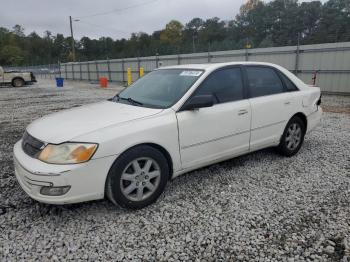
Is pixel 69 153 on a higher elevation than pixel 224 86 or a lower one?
lower

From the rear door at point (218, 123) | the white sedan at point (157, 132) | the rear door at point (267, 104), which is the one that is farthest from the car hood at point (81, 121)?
the rear door at point (267, 104)

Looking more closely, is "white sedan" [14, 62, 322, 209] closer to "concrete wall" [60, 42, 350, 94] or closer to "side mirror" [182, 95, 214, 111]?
"side mirror" [182, 95, 214, 111]

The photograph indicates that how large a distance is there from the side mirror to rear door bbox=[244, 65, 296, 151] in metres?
0.89

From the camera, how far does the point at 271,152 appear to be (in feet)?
15.5

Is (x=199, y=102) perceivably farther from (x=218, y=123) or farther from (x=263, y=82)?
(x=263, y=82)

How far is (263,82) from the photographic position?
411 cm


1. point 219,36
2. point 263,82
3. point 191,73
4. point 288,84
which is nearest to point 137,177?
point 191,73

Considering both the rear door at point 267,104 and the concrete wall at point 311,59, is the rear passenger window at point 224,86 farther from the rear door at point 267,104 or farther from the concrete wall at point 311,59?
the concrete wall at point 311,59

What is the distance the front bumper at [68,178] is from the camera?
2.52m

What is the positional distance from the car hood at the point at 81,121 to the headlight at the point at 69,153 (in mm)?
75

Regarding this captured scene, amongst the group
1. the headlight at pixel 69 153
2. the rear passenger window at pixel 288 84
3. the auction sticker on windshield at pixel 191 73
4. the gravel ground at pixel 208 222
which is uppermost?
the auction sticker on windshield at pixel 191 73

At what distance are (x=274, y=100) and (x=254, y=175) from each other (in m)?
1.13

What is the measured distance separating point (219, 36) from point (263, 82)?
47.4 m

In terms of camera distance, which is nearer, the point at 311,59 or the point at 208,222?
the point at 208,222
